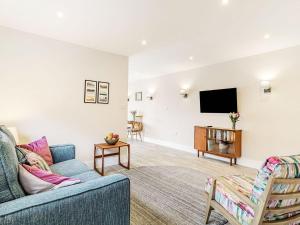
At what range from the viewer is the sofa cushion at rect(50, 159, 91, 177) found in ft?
7.04

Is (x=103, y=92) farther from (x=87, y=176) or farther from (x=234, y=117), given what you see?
(x=234, y=117)

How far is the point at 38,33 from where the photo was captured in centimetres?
308

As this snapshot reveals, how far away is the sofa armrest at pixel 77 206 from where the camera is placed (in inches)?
37.0

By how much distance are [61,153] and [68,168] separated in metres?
0.47

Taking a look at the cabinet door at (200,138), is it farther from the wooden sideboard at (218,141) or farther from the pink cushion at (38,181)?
the pink cushion at (38,181)

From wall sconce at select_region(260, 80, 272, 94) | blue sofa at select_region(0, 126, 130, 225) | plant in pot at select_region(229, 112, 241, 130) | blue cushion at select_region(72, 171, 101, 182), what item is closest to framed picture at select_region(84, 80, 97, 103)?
blue cushion at select_region(72, 171, 101, 182)

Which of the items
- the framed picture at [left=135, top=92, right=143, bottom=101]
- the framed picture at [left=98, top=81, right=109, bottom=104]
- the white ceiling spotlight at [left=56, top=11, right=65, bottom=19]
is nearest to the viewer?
the white ceiling spotlight at [left=56, top=11, right=65, bottom=19]

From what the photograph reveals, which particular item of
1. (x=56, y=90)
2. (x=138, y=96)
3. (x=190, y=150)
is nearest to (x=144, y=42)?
(x=56, y=90)

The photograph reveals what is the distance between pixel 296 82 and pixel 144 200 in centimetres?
357

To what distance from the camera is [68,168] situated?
7.45 feet

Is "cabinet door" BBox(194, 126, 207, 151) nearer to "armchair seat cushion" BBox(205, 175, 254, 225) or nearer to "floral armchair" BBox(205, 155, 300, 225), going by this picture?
"armchair seat cushion" BBox(205, 175, 254, 225)

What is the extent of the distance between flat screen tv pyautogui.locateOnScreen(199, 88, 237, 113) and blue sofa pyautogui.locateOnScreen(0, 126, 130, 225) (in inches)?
153

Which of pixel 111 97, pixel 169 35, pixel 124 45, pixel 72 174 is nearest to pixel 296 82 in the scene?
pixel 169 35

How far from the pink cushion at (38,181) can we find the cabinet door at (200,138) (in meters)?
3.97
